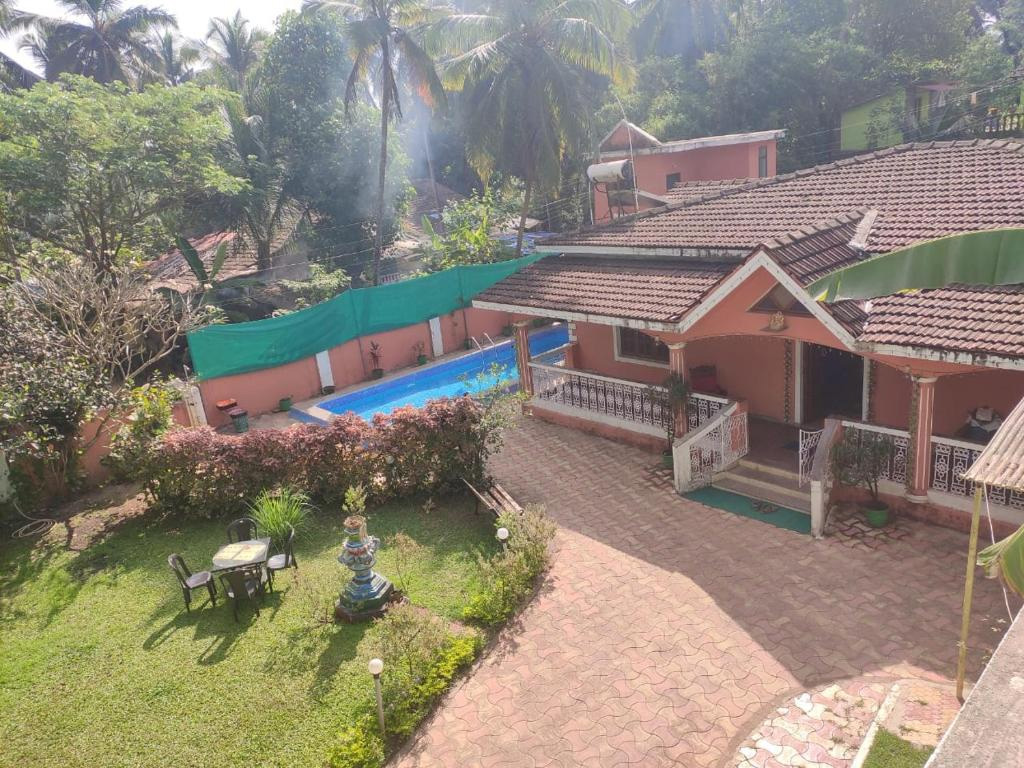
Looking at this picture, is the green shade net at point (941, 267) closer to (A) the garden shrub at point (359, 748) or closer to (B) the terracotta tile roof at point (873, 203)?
(A) the garden shrub at point (359, 748)

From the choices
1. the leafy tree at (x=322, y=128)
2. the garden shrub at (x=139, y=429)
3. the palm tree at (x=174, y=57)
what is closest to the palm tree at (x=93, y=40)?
the palm tree at (x=174, y=57)

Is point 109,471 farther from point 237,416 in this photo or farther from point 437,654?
point 437,654

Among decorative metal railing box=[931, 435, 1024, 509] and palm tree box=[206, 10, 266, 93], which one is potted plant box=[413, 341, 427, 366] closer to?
decorative metal railing box=[931, 435, 1024, 509]

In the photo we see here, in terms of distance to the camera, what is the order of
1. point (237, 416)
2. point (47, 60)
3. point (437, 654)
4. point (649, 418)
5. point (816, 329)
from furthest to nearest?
1. point (47, 60)
2. point (237, 416)
3. point (649, 418)
4. point (816, 329)
5. point (437, 654)

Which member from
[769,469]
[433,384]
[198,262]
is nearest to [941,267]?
[769,469]

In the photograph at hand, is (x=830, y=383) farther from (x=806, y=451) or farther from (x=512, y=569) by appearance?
(x=512, y=569)

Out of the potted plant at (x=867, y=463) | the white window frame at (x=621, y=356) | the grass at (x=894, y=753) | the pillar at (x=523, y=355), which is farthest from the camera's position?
the pillar at (x=523, y=355)

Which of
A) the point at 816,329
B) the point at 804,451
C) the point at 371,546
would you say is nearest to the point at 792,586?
the point at 804,451
